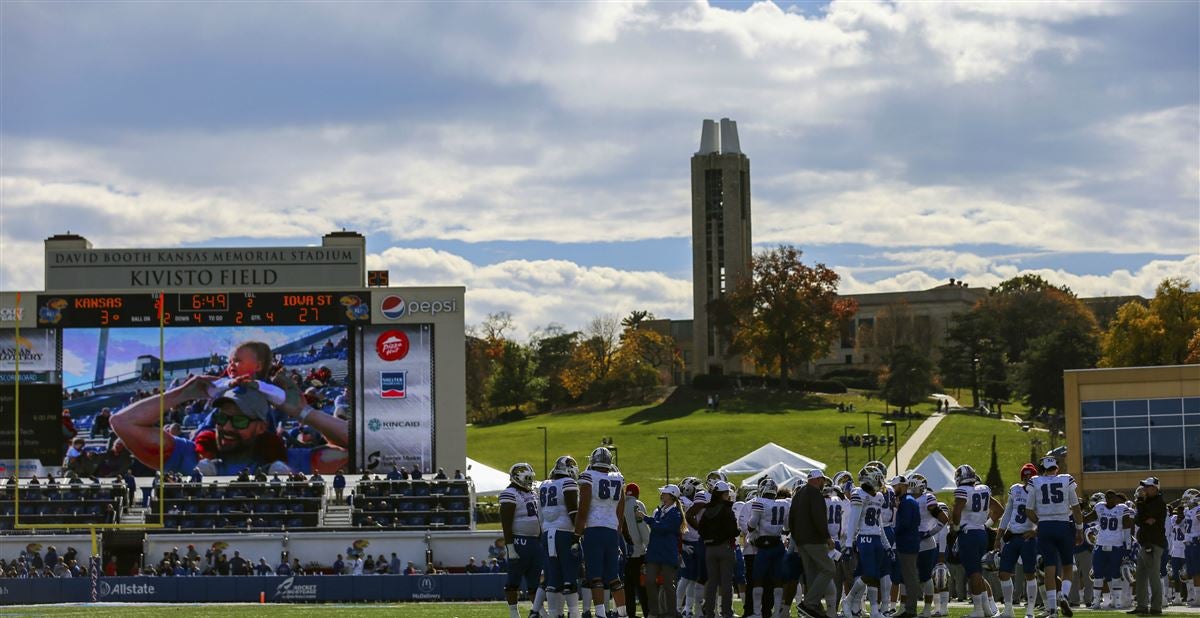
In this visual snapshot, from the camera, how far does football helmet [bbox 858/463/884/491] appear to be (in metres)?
17.8

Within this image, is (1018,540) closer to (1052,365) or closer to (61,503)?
(61,503)

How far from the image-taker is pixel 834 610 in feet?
56.9

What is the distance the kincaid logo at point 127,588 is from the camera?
112 ft

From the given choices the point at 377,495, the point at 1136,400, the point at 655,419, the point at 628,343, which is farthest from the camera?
the point at 628,343

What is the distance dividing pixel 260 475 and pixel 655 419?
47.6 m

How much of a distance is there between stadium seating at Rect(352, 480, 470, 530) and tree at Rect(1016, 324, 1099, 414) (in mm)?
50029

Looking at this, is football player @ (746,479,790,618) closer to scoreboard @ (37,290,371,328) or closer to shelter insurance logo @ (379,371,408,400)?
shelter insurance logo @ (379,371,408,400)

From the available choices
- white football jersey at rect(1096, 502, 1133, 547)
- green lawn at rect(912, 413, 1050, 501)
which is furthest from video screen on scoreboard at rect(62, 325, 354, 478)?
green lawn at rect(912, 413, 1050, 501)

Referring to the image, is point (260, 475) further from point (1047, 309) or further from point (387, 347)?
point (1047, 309)

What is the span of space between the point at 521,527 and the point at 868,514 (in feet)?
13.9

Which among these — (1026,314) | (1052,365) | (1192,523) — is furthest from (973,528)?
(1026,314)

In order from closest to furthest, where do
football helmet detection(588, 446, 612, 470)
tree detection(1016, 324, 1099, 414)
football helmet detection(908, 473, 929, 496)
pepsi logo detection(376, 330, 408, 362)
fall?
football helmet detection(588, 446, 612, 470), football helmet detection(908, 473, 929, 496), pepsi logo detection(376, 330, 408, 362), tree detection(1016, 324, 1099, 414)

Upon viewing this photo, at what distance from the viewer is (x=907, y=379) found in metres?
91.8

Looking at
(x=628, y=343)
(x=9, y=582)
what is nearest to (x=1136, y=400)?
(x=9, y=582)
